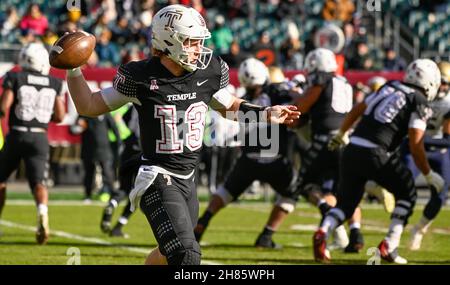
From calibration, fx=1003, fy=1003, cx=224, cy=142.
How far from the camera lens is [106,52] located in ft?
65.3

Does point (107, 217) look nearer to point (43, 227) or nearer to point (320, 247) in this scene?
point (43, 227)

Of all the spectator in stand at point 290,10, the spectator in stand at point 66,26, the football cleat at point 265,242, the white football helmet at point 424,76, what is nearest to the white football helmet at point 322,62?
the white football helmet at point 424,76

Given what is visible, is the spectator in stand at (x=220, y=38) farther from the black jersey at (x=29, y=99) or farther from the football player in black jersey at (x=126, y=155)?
the black jersey at (x=29, y=99)

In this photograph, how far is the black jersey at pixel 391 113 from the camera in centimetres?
880

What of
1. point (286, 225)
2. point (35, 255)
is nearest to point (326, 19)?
point (286, 225)

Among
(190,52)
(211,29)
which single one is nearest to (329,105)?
(190,52)

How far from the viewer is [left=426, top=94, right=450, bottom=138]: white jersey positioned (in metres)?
10.8

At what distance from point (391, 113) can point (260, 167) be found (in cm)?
194

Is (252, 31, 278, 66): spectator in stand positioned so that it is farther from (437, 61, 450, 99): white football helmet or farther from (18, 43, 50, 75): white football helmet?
(18, 43, 50, 75): white football helmet

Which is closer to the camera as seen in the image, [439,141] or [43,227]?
[43,227]

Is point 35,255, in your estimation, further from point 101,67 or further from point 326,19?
point 326,19

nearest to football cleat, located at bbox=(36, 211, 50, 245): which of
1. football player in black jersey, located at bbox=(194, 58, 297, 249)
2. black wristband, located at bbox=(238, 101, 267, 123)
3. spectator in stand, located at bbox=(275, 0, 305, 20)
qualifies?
football player in black jersey, located at bbox=(194, 58, 297, 249)

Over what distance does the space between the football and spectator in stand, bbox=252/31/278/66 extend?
12477 mm
